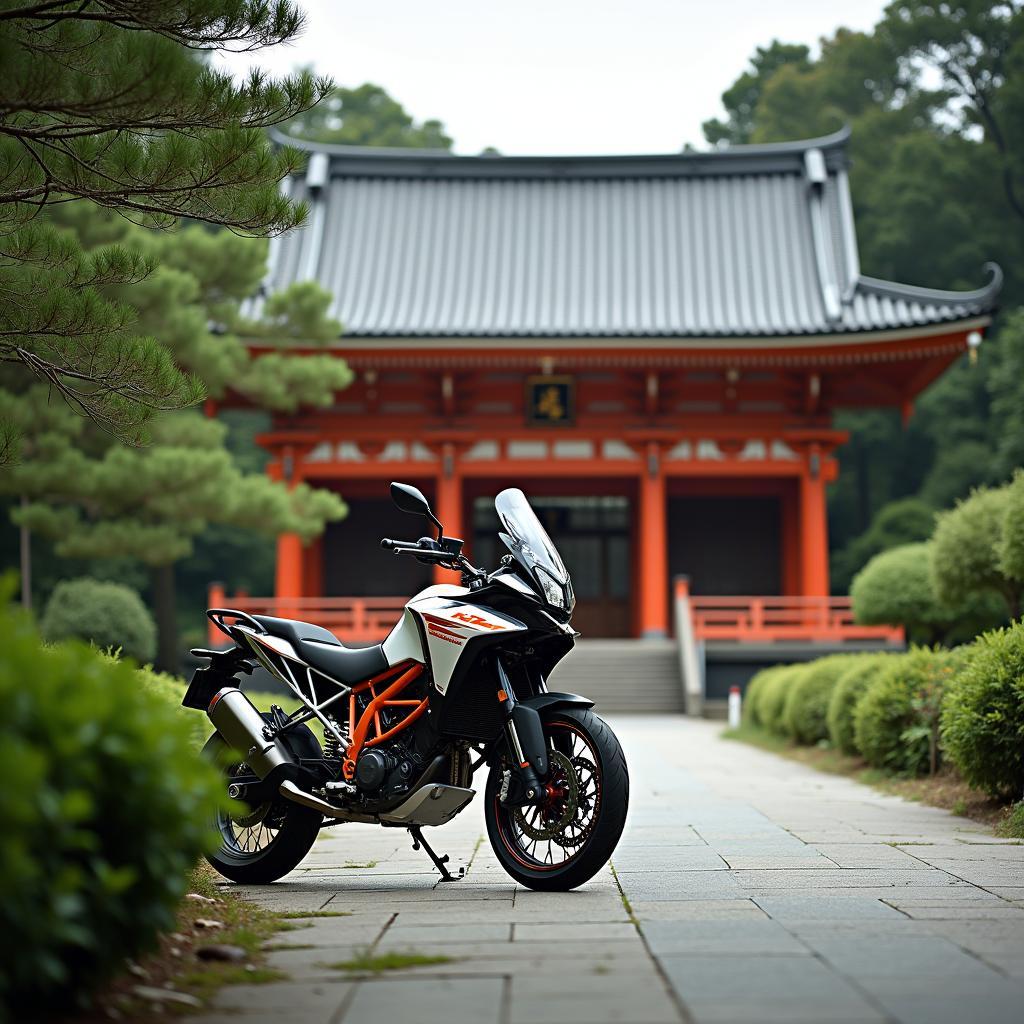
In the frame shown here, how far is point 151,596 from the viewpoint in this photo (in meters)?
31.9

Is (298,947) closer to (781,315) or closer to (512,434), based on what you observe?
(512,434)

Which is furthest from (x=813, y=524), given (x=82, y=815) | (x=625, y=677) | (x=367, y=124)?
(x=367, y=124)

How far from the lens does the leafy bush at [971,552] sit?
11.7m

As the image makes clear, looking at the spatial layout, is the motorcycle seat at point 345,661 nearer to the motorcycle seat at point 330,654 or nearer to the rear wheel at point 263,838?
the motorcycle seat at point 330,654

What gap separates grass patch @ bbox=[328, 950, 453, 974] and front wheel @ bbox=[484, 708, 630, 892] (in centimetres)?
118

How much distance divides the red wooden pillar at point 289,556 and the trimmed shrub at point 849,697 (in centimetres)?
1209

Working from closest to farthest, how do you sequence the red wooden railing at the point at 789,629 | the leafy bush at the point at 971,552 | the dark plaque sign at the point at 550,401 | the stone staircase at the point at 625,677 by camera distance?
1. the leafy bush at the point at 971,552
2. the stone staircase at the point at 625,677
3. the red wooden railing at the point at 789,629
4. the dark plaque sign at the point at 550,401

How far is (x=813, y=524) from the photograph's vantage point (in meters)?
21.3

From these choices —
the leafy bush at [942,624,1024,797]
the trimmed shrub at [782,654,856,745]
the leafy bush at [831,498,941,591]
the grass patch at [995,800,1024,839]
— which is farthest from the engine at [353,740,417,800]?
the leafy bush at [831,498,941,591]

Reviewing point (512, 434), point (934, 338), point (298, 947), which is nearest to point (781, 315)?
point (934, 338)

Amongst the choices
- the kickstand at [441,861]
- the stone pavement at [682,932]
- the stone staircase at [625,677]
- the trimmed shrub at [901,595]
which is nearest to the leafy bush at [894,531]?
the stone staircase at [625,677]

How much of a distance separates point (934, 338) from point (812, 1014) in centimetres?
1807

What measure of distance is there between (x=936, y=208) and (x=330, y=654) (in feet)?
105

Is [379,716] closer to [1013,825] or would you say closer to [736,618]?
[1013,825]
